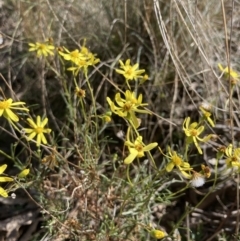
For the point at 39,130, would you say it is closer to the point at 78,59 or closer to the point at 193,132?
the point at 78,59

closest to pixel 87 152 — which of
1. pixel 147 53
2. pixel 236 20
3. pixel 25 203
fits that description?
pixel 25 203

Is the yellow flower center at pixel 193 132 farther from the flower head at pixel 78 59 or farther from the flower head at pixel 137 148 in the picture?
the flower head at pixel 78 59

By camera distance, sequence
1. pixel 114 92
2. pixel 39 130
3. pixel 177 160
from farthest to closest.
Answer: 1. pixel 114 92
2. pixel 39 130
3. pixel 177 160

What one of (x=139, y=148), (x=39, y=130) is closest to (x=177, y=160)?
(x=139, y=148)

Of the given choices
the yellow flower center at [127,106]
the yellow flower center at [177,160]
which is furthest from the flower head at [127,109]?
the yellow flower center at [177,160]

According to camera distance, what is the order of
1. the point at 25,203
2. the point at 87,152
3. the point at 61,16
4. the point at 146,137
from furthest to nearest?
the point at 61,16 → the point at 146,137 → the point at 25,203 → the point at 87,152

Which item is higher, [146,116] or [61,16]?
[61,16]

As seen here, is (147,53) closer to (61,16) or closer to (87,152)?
(61,16)

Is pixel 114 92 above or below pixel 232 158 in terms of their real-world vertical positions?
below
